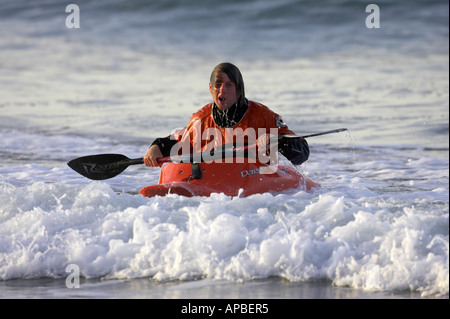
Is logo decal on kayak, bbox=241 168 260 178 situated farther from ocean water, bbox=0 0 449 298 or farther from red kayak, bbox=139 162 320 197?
ocean water, bbox=0 0 449 298

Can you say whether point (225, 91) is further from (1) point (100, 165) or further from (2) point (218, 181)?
(1) point (100, 165)

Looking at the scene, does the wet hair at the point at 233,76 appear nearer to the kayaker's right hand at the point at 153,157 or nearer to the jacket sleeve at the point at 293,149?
the jacket sleeve at the point at 293,149

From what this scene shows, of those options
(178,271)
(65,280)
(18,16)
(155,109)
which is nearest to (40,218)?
(65,280)

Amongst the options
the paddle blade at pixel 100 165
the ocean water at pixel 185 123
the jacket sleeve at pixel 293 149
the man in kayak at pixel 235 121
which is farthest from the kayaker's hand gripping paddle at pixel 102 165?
the jacket sleeve at pixel 293 149

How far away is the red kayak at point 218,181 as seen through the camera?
235 inches

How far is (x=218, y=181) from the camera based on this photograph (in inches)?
238

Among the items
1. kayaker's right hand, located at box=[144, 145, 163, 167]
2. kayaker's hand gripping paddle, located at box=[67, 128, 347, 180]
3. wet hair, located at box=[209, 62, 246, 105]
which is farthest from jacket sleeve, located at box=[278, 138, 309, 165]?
kayaker's hand gripping paddle, located at box=[67, 128, 347, 180]

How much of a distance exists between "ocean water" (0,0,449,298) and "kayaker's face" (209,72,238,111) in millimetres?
722

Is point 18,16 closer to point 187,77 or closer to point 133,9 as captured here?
point 133,9

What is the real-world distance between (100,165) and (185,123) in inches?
177

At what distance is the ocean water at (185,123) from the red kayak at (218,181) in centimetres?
11

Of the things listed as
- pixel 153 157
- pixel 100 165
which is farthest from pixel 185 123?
pixel 153 157

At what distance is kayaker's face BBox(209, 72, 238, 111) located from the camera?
6070 millimetres
